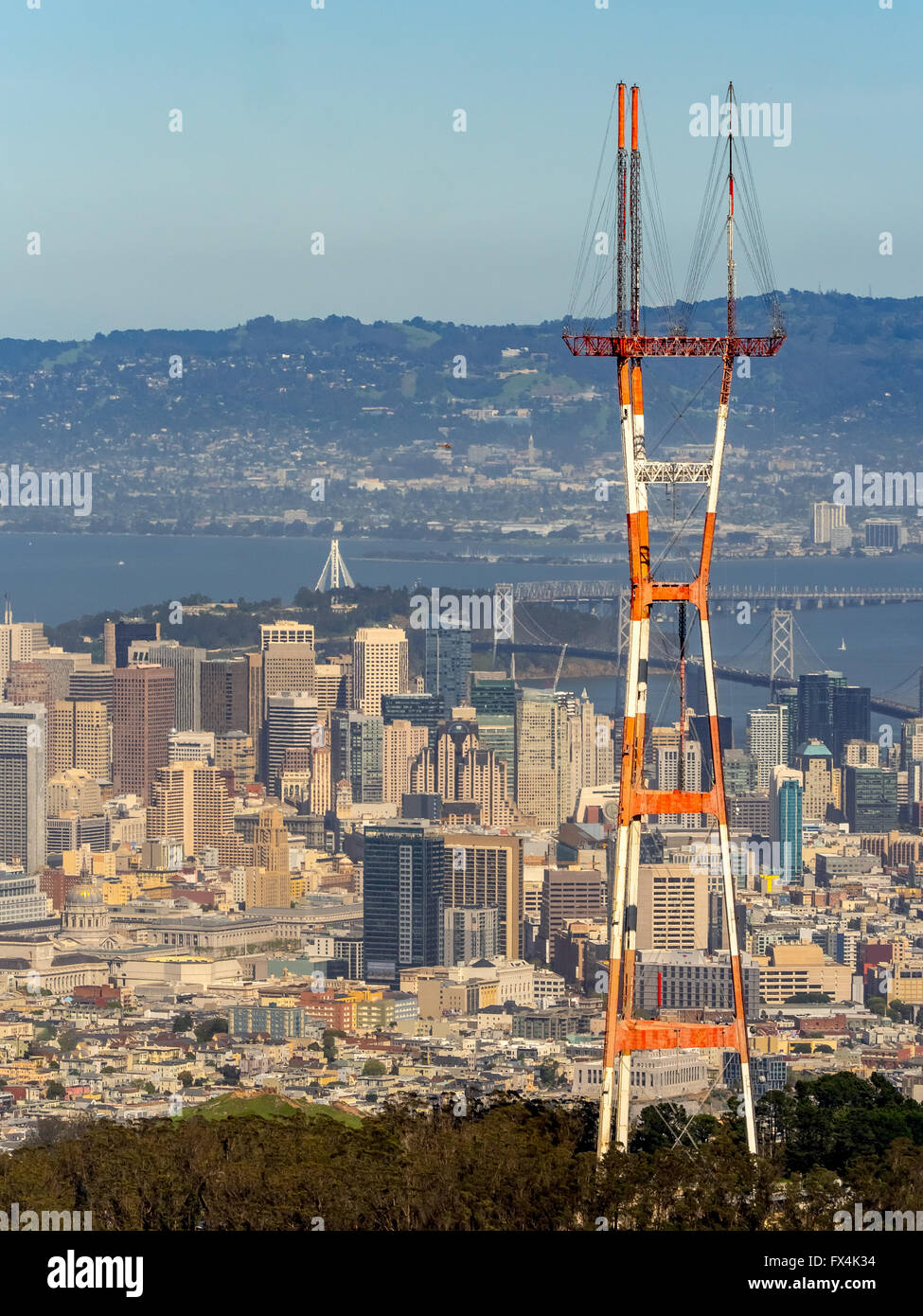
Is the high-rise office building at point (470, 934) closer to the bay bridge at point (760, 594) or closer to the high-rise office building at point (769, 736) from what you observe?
the high-rise office building at point (769, 736)

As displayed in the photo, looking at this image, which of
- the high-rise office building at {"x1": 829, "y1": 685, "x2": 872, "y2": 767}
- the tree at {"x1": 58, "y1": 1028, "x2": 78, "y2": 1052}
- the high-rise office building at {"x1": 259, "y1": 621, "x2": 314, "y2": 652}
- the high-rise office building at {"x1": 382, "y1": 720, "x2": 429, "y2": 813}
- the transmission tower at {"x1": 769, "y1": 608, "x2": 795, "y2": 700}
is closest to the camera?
the tree at {"x1": 58, "y1": 1028, "x2": 78, "y2": 1052}

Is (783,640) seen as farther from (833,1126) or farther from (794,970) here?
(833,1126)

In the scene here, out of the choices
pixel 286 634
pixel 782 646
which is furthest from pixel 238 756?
pixel 782 646

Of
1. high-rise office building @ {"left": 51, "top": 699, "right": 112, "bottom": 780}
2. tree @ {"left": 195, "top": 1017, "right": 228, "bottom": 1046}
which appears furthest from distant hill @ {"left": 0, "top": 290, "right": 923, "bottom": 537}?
tree @ {"left": 195, "top": 1017, "right": 228, "bottom": 1046}

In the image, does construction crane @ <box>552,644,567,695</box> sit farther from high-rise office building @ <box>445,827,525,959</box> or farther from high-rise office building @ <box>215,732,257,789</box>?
high-rise office building @ <box>445,827,525,959</box>

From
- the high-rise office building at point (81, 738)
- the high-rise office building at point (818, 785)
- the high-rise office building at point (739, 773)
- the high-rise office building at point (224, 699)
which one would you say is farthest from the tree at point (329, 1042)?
the high-rise office building at point (224, 699)
